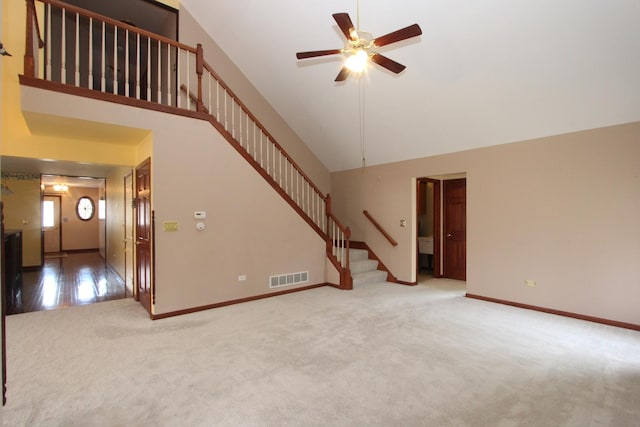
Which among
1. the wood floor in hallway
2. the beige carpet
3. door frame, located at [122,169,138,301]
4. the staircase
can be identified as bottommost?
the beige carpet

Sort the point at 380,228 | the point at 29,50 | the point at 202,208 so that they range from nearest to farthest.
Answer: the point at 29,50 → the point at 202,208 → the point at 380,228

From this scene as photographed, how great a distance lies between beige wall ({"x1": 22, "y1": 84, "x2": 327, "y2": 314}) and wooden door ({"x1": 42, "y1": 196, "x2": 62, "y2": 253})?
9.43 metres

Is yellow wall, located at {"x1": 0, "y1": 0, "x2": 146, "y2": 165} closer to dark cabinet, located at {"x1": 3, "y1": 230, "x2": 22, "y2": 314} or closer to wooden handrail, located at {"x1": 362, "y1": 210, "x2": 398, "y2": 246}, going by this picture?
dark cabinet, located at {"x1": 3, "y1": 230, "x2": 22, "y2": 314}

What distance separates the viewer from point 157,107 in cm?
449

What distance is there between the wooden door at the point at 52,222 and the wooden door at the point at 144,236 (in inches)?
330

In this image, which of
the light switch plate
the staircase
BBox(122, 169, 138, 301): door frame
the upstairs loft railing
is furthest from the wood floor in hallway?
the staircase

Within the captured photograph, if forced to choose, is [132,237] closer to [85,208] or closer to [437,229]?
[437,229]

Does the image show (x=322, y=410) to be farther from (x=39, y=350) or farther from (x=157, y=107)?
(x=157, y=107)

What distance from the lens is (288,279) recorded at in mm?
5922

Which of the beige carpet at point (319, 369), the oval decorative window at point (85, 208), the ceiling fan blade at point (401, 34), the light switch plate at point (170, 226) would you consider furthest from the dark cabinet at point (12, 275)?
the oval decorative window at point (85, 208)

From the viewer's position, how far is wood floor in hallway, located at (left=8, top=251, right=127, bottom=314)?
5242mm

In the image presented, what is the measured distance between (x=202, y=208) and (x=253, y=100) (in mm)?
3468

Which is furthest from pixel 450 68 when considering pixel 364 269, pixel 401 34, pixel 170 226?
pixel 170 226

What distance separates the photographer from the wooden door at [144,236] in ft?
15.3
